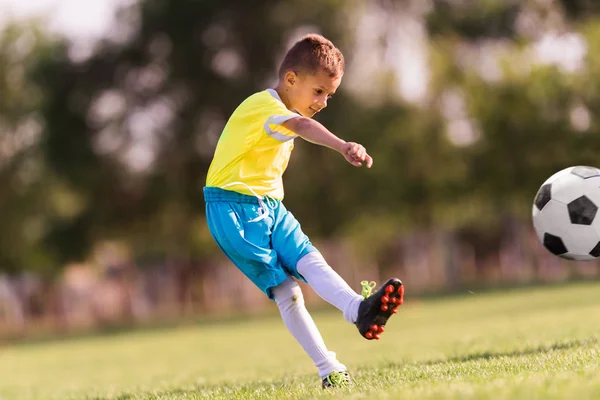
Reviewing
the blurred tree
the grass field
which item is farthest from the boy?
the blurred tree

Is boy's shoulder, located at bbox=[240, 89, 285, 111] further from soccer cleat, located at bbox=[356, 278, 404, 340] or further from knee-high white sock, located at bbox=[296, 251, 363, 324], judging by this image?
soccer cleat, located at bbox=[356, 278, 404, 340]

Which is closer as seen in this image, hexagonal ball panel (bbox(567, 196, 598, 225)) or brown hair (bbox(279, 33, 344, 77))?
brown hair (bbox(279, 33, 344, 77))

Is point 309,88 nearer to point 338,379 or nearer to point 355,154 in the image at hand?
point 355,154

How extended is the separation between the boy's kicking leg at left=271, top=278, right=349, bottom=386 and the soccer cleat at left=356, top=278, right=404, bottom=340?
0.51 m

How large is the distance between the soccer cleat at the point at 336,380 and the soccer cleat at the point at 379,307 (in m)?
0.47

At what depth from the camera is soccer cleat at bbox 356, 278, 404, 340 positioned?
4539 millimetres


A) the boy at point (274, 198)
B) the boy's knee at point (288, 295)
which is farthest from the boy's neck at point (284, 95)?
the boy's knee at point (288, 295)

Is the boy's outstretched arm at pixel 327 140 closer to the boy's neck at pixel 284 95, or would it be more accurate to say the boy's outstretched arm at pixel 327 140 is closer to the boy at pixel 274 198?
the boy at pixel 274 198

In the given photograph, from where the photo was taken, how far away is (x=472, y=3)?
2828cm

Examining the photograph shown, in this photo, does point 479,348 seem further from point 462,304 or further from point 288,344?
point 462,304

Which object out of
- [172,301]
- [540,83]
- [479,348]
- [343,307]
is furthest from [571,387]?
[172,301]

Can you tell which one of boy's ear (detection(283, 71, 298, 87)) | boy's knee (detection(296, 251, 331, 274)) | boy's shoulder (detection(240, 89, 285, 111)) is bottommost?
boy's knee (detection(296, 251, 331, 274))

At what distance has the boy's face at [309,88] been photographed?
511cm

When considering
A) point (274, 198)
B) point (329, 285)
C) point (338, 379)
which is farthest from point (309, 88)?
point (338, 379)
